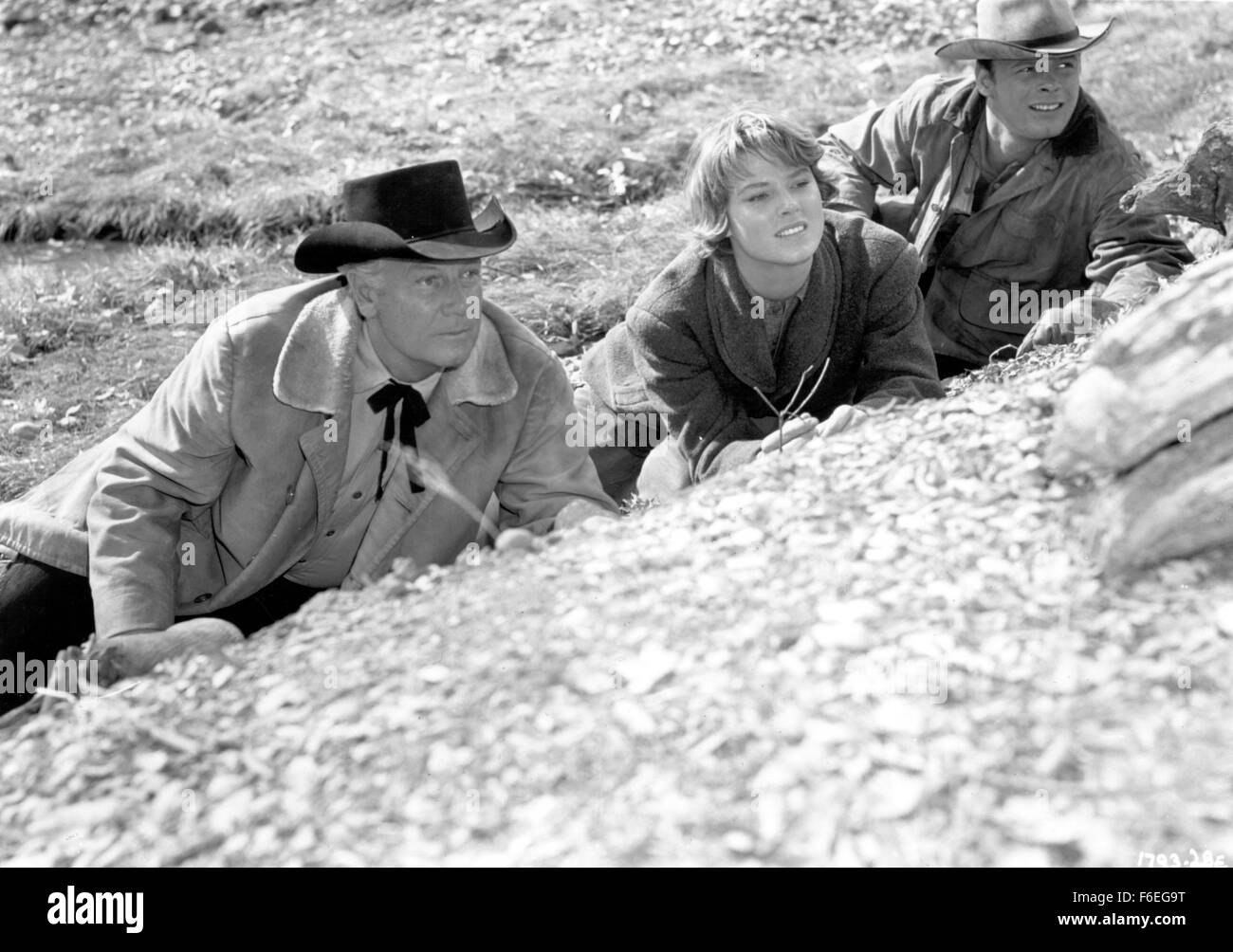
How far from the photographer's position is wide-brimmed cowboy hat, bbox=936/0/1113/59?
5945 millimetres

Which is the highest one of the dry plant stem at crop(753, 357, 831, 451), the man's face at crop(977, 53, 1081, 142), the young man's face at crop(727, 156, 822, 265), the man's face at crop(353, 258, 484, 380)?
the man's face at crop(977, 53, 1081, 142)

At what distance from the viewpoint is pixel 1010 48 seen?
5934mm

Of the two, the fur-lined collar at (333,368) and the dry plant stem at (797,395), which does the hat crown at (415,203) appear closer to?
the fur-lined collar at (333,368)

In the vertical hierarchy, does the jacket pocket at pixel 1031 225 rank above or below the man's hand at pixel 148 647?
above

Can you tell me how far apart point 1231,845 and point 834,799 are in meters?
0.72

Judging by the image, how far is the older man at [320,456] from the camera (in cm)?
455

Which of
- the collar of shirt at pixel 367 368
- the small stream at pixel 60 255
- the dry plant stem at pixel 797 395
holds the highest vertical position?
the collar of shirt at pixel 367 368

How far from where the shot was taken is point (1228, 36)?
10719 mm

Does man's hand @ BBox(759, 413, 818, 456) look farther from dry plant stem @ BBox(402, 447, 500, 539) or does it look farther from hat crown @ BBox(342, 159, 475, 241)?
hat crown @ BBox(342, 159, 475, 241)

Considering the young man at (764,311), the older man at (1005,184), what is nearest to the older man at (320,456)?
the young man at (764,311)

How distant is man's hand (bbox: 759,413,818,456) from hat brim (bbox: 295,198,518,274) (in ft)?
3.55

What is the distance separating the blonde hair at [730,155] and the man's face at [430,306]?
940 millimetres

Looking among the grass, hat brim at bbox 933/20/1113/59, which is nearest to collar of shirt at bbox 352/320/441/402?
hat brim at bbox 933/20/1113/59
